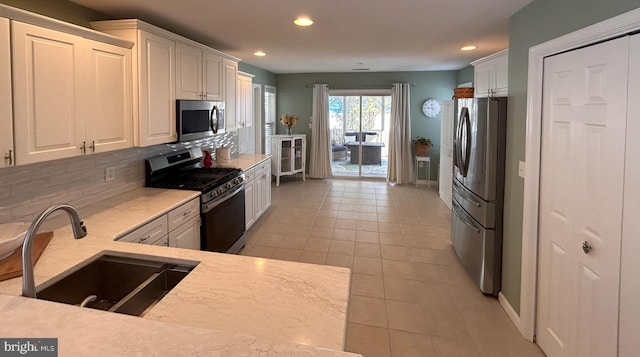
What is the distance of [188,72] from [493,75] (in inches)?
120

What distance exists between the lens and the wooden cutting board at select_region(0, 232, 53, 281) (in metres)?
1.56

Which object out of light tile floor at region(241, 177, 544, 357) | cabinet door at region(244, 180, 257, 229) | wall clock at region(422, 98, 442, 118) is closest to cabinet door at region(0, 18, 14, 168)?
light tile floor at region(241, 177, 544, 357)

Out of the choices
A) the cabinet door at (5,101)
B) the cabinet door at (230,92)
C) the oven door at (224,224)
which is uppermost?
the cabinet door at (230,92)

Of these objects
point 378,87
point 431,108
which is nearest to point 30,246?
point 378,87

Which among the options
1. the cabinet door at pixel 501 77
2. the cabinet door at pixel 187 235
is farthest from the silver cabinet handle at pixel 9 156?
the cabinet door at pixel 501 77

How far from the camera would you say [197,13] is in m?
2.98

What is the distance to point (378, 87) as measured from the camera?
797cm

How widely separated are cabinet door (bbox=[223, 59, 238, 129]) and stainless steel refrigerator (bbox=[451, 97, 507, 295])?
2.57 meters

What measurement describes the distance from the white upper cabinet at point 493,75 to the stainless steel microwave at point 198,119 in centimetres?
282

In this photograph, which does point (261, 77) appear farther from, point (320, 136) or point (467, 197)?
point (467, 197)

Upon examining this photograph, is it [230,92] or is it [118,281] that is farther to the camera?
[230,92]

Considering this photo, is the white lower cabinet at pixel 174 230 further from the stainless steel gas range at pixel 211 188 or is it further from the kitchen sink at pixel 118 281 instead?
the kitchen sink at pixel 118 281

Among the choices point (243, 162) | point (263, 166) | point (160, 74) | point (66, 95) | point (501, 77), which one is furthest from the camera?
point (263, 166)

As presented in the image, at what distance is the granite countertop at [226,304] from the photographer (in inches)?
41.9
